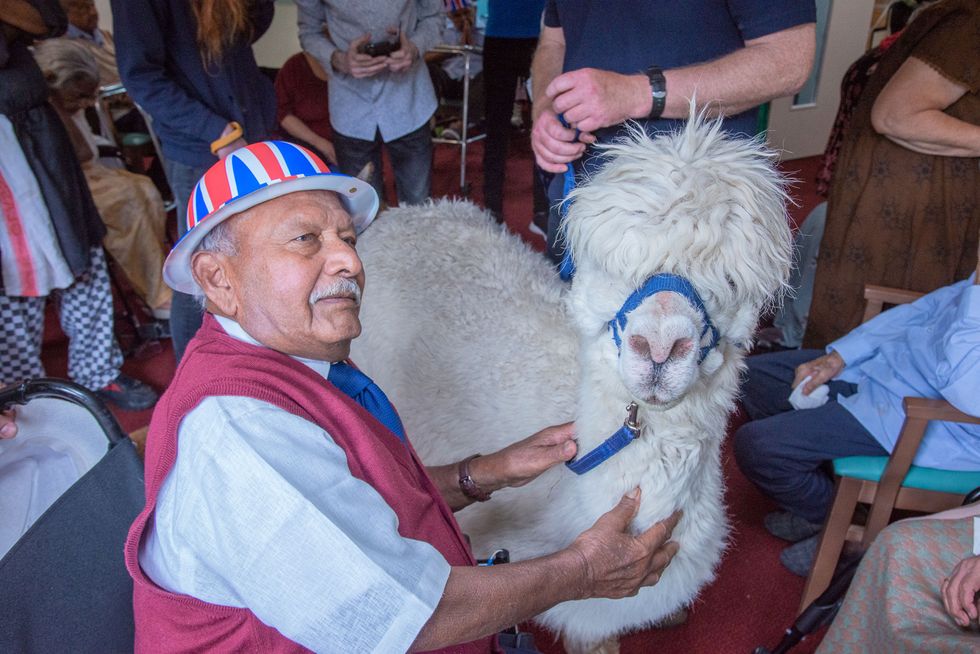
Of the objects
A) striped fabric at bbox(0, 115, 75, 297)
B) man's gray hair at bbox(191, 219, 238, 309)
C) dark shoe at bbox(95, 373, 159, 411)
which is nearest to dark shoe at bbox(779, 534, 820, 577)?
man's gray hair at bbox(191, 219, 238, 309)

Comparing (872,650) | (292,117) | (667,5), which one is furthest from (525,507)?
(292,117)

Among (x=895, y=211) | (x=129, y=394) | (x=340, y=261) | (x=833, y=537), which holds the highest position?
(x=340, y=261)

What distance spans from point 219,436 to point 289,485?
112 millimetres

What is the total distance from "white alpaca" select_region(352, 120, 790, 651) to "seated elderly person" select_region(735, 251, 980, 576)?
0.62 metres

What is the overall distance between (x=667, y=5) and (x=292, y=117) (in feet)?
10.8

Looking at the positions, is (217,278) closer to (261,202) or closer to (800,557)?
(261,202)

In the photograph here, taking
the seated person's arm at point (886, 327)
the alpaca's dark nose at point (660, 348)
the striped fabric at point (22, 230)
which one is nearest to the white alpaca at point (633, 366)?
the alpaca's dark nose at point (660, 348)

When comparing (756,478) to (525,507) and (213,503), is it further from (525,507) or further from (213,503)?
(213,503)

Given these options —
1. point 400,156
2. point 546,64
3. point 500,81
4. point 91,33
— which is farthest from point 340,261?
point 91,33

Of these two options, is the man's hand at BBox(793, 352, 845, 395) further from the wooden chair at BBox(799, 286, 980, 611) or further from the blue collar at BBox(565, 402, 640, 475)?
the blue collar at BBox(565, 402, 640, 475)

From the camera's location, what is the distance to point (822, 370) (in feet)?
7.41

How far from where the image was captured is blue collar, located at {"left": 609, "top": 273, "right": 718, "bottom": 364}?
4.38 feet

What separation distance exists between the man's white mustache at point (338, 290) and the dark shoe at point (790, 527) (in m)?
2.15

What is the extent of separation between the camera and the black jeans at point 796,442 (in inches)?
82.8
